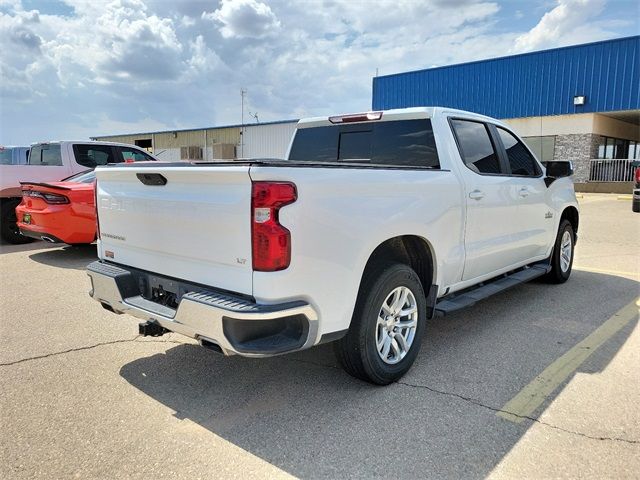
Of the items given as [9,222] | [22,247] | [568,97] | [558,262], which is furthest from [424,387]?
[568,97]

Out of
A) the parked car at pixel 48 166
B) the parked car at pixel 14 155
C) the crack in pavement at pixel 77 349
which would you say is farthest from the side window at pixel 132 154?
the crack in pavement at pixel 77 349

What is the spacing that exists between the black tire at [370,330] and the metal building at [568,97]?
23.5m

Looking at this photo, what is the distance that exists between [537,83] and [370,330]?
82.8 ft

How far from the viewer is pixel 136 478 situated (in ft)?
7.97

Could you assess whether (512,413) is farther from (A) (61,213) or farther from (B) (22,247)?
(B) (22,247)

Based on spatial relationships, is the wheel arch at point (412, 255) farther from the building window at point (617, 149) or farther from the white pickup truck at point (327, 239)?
the building window at point (617, 149)

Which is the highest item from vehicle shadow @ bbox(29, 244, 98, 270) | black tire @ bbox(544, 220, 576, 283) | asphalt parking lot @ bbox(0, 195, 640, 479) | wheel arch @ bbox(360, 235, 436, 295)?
wheel arch @ bbox(360, 235, 436, 295)

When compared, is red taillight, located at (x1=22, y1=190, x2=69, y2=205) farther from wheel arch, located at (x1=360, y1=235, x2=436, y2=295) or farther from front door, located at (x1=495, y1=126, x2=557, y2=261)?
front door, located at (x1=495, y1=126, x2=557, y2=261)

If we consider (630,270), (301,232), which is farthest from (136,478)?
(630,270)

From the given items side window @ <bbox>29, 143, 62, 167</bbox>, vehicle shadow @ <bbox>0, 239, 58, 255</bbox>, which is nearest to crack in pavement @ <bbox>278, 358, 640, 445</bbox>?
vehicle shadow @ <bbox>0, 239, 58, 255</bbox>

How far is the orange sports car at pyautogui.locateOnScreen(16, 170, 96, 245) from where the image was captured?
7.54 m

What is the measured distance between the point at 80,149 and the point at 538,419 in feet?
32.8

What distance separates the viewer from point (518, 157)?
5180mm

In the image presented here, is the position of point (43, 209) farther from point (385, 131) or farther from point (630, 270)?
point (630, 270)
